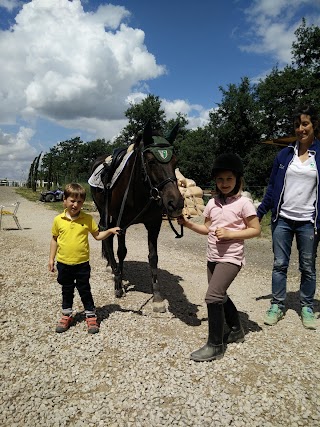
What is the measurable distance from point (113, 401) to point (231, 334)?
4.71 ft

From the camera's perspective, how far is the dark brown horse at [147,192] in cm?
345

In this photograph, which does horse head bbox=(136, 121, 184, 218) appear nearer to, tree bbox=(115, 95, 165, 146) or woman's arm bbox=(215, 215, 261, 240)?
woman's arm bbox=(215, 215, 261, 240)

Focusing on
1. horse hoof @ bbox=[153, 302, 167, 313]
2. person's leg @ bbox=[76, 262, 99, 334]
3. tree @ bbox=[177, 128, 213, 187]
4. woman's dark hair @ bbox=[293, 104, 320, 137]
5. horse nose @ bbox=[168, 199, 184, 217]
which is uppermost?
tree @ bbox=[177, 128, 213, 187]

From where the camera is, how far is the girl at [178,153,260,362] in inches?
110

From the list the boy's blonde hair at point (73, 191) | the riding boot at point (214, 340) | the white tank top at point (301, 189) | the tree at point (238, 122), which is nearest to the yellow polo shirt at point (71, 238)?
the boy's blonde hair at point (73, 191)

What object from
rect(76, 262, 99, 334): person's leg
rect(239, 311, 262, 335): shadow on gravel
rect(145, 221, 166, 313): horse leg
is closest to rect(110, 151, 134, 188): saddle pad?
rect(145, 221, 166, 313): horse leg

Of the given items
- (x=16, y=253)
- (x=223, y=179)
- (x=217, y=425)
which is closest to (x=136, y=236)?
(x=16, y=253)

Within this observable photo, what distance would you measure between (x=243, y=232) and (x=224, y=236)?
20 centimetres

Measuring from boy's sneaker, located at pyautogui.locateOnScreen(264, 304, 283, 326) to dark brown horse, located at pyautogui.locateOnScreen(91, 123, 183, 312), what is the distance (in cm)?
130

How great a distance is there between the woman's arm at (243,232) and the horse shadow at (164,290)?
1463 mm

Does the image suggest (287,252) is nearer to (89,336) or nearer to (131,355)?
(131,355)

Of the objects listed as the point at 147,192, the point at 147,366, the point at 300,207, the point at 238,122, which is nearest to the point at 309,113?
the point at 300,207

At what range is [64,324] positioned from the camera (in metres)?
3.40

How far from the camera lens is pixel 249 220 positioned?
112 inches
